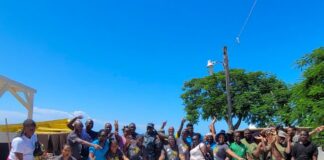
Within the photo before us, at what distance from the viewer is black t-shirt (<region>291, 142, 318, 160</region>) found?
8.27 m

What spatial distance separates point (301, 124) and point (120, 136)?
1086 cm

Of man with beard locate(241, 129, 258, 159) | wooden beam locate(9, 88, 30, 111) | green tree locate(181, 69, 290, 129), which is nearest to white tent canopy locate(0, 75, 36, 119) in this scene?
wooden beam locate(9, 88, 30, 111)

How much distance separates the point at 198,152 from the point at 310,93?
1016 cm

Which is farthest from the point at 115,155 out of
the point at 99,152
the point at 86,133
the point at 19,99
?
the point at 19,99

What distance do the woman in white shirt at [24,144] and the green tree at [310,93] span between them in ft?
41.3

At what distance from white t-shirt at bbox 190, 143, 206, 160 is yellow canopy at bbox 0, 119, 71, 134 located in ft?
27.4

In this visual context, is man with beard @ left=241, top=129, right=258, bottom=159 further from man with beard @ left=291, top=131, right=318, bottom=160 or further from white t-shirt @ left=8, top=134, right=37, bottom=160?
white t-shirt @ left=8, top=134, right=37, bottom=160

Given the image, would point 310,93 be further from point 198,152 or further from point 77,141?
point 77,141

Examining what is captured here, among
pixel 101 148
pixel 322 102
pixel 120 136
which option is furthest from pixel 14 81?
pixel 322 102

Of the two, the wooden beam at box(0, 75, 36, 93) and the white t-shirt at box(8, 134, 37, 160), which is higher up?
the wooden beam at box(0, 75, 36, 93)

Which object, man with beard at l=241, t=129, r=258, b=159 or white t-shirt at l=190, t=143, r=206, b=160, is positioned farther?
man with beard at l=241, t=129, r=258, b=159

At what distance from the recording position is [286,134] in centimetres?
873

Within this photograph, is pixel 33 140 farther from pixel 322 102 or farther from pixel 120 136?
pixel 322 102

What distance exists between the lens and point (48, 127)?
1664 centimetres
